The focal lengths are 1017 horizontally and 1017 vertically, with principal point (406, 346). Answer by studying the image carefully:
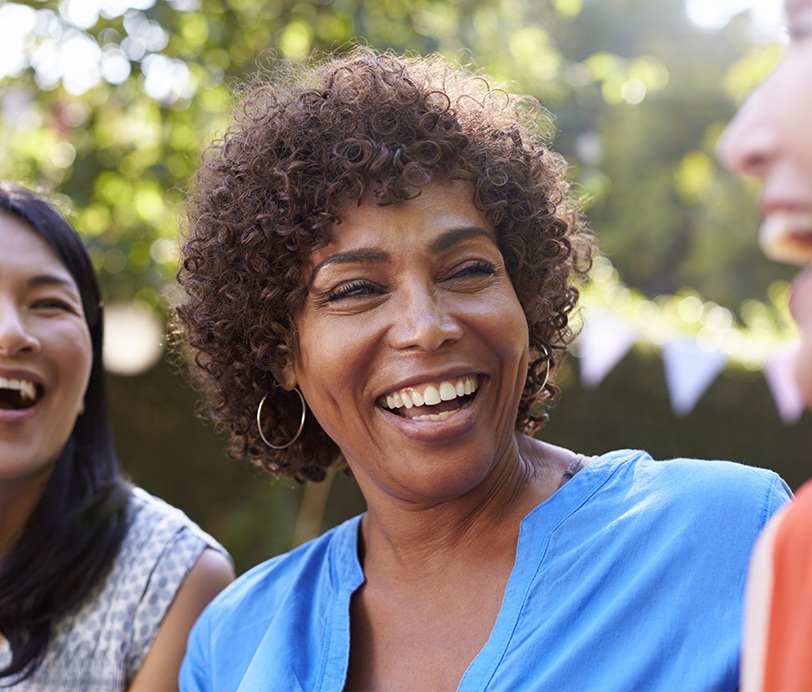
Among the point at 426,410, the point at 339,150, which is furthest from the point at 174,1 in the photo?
the point at 426,410

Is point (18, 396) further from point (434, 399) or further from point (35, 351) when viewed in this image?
point (434, 399)

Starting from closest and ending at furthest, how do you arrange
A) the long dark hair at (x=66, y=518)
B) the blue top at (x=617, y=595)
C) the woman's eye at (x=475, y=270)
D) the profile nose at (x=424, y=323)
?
the blue top at (x=617, y=595) < the profile nose at (x=424, y=323) < the woman's eye at (x=475, y=270) < the long dark hair at (x=66, y=518)

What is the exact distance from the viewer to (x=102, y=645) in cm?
277

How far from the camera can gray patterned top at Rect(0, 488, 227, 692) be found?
276 cm

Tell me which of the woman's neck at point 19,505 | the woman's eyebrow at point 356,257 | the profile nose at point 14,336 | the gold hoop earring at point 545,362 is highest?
the woman's eyebrow at point 356,257

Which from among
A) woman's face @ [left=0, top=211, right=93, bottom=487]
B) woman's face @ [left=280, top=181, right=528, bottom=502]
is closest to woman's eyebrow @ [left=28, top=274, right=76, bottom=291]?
woman's face @ [left=0, top=211, right=93, bottom=487]

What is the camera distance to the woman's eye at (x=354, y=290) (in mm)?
2104

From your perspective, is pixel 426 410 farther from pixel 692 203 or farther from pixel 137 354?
pixel 692 203

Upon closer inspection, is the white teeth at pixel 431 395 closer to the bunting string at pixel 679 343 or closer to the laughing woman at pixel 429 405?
the laughing woman at pixel 429 405

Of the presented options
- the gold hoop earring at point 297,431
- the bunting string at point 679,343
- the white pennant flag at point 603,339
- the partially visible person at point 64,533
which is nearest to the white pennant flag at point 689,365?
the bunting string at point 679,343

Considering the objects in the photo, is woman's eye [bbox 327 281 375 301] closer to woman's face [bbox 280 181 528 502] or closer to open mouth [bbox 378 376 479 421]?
woman's face [bbox 280 181 528 502]

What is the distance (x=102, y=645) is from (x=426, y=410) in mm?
1303

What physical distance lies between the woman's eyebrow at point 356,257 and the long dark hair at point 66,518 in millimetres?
1149

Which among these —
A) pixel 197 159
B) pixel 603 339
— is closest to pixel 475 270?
pixel 197 159
